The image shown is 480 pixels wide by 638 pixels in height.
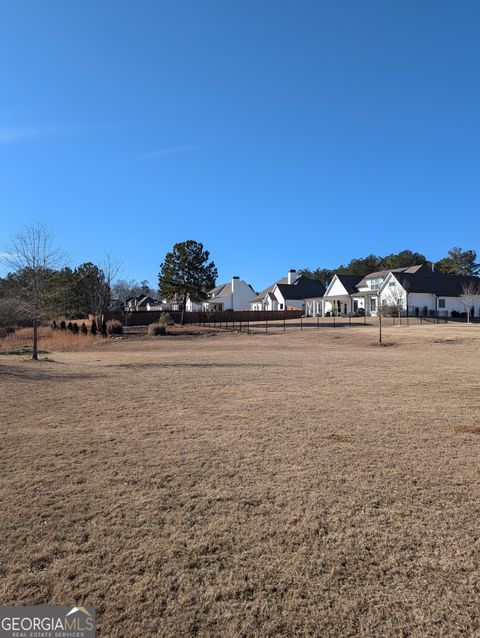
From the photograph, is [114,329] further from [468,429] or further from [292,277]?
[292,277]

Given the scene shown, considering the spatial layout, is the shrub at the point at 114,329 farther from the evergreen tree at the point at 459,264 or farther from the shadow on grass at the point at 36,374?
the evergreen tree at the point at 459,264

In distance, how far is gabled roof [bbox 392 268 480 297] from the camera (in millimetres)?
48181

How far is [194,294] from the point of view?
165ft

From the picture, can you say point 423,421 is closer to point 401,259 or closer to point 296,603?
point 296,603

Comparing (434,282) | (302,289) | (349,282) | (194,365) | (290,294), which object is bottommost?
(194,365)

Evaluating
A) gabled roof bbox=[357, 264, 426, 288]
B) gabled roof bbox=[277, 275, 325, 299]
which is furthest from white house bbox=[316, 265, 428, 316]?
gabled roof bbox=[277, 275, 325, 299]

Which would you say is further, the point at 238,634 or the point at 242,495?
the point at 242,495

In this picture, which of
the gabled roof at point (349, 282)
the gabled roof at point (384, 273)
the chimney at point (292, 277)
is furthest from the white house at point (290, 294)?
the gabled roof at point (384, 273)

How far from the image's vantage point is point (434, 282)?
50156 millimetres

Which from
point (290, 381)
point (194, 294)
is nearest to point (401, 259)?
point (194, 294)

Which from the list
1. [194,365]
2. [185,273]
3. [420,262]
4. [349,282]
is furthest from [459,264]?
[194,365]

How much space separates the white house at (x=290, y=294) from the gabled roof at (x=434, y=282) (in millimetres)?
20533

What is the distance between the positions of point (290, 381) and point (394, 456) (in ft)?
18.3

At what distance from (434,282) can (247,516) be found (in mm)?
52874
